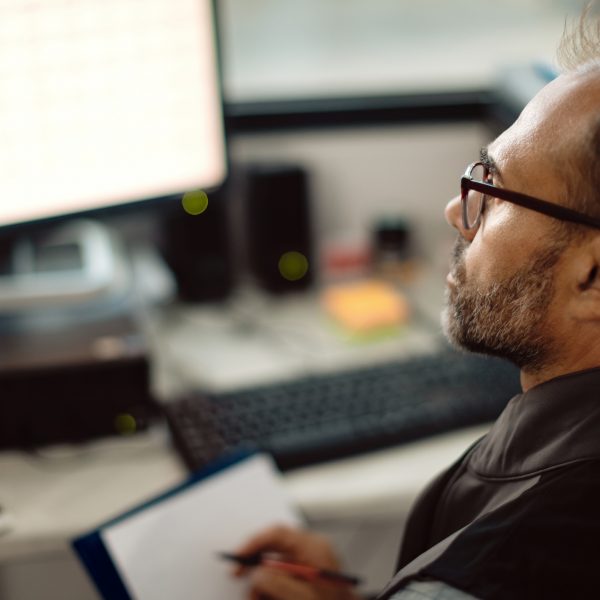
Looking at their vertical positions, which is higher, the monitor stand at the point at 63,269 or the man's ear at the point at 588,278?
the man's ear at the point at 588,278

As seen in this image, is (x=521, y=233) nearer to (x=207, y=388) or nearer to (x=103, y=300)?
(x=207, y=388)

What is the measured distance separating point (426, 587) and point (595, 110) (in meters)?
0.41

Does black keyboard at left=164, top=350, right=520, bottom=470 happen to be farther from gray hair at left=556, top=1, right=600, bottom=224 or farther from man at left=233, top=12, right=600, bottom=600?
gray hair at left=556, top=1, right=600, bottom=224

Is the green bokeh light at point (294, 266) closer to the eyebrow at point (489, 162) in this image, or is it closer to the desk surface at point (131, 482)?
the desk surface at point (131, 482)

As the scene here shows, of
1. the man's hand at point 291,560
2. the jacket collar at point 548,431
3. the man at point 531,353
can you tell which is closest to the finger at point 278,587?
the man's hand at point 291,560

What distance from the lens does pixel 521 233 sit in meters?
0.81

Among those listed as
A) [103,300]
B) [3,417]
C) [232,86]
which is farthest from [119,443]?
[232,86]

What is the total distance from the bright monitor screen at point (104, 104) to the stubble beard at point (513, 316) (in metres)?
0.61

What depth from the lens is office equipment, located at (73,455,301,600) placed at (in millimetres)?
916

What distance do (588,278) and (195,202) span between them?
0.79m

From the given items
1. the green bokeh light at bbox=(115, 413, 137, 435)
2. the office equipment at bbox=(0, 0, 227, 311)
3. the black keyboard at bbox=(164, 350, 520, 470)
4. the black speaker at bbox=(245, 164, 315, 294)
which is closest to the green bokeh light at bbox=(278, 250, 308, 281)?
the black speaker at bbox=(245, 164, 315, 294)

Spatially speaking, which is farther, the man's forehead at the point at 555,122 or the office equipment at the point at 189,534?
the office equipment at the point at 189,534

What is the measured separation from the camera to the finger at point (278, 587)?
96 cm

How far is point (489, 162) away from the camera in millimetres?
858
